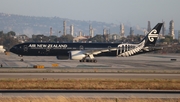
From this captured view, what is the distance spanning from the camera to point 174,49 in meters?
168

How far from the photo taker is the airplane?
73.2 metres

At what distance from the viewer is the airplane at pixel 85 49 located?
73188 millimetres

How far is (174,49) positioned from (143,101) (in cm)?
14701

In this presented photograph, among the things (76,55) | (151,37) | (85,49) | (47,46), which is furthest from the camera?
(151,37)

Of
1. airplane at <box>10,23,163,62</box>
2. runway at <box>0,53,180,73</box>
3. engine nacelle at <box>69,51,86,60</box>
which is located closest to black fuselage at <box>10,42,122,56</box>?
airplane at <box>10,23,163,62</box>

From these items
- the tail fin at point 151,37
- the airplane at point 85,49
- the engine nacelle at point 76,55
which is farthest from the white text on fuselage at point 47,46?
the tail fin at point 151,37

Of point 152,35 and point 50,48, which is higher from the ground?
point 152,35

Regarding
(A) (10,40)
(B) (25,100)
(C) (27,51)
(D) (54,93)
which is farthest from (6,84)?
(A) (10,40)

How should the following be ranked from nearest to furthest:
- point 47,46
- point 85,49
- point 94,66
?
point 94,66
point 47,46
point 85,49

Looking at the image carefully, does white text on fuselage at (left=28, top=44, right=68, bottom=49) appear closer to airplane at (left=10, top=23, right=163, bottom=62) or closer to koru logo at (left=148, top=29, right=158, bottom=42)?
airplane at (left=10, top=23, right=163, bottom=62)

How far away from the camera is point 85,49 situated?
74.3m

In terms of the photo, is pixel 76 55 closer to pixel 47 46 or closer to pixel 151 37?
pixel 47 46

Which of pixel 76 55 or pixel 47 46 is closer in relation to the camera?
pixel 76 55

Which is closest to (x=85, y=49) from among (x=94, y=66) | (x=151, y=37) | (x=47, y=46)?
(x=47, y=46)
